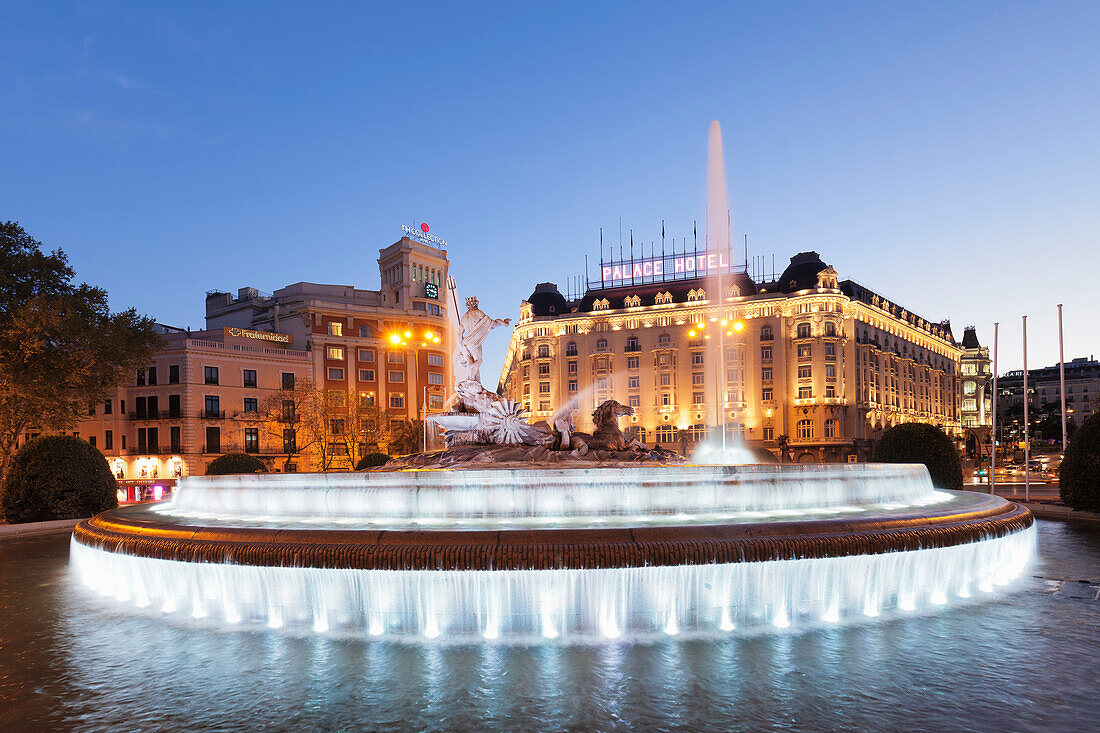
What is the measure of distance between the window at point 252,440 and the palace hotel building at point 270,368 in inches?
3.4

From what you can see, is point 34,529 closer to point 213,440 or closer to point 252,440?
point 213,440

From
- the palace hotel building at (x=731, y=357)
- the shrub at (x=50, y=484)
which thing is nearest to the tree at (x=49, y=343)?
the shrub at (x=50, y=484)

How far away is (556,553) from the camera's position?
27.5 ft

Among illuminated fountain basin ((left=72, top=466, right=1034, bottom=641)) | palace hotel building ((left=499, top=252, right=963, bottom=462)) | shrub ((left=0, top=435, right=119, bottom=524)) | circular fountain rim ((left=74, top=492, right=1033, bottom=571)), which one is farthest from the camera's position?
palace hotel building ((left=499, top=252, right=963, bottom=462))

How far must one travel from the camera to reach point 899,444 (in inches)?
1027

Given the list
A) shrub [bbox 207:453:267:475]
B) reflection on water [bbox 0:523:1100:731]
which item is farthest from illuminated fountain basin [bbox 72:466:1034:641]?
shrub [bbox 207:453:267:475]

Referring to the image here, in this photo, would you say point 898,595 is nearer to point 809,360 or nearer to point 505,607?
point 505,607

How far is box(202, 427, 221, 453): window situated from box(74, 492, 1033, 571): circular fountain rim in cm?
5198

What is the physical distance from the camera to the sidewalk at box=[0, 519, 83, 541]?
20.1 metres

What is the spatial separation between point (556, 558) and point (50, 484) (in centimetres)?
2152

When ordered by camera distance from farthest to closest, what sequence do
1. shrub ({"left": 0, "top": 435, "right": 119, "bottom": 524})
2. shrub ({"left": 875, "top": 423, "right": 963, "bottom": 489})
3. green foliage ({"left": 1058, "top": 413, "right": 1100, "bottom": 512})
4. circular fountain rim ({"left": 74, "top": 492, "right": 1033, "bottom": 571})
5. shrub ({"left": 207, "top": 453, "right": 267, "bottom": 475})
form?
shrub ({"left": 207, "top": 453, "right": 267, "bottom": 475}) → shrub ({"left": 875, "top": 423, "right": 963, "bottom": 489}) → shrub ({"left": 0, "top": 435, "right": 119, "bottom": 524}) → green foliage ({"left": 1058, "top": 413, "right": 1100, "bottom": 512}) → circular fountain rim ({"left": 74, "top": 492, "right": 1033, "bottom": 571})

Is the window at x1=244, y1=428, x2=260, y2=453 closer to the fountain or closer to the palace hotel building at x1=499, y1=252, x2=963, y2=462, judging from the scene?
the palace hotel building at x1=499, y1=252, x2=963, y2=462

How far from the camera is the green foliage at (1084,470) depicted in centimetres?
2000

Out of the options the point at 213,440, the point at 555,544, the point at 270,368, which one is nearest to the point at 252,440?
the point at 213,440
